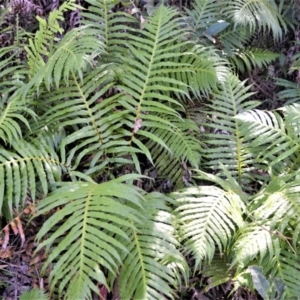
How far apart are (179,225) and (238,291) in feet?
1.48

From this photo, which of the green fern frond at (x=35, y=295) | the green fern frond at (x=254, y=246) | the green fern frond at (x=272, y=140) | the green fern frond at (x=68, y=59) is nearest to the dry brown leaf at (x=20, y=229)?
the green fern frond at (x=35, y=295)

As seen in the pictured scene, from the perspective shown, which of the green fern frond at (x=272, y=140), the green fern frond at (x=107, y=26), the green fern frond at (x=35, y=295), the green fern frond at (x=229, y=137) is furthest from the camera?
the green fern frond at (x=107, y=26)

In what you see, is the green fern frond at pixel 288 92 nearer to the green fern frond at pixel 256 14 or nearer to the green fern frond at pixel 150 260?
the green fern frond at pixel 256 14

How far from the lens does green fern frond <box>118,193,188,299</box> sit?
1.80 meters

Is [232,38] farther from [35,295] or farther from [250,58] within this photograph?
[35,295]

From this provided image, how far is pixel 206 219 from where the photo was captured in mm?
1976

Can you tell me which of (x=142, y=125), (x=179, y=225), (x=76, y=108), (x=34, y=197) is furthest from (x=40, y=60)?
(x=179, y=225)

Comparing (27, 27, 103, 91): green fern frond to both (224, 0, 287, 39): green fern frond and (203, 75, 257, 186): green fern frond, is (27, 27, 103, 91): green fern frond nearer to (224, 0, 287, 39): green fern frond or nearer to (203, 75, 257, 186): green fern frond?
(203, 75, 257, 186): green fern frond

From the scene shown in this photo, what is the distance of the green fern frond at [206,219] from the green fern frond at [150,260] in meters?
0.08

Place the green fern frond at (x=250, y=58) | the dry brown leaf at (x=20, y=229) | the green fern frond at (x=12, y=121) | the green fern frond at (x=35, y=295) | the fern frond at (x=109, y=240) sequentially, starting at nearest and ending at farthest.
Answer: the fern frond at (x=109, y=240) → the green fern frond at (x=35, y=295) → the dry brown leaf at (x=20, y=229) → the green fern frond at (x=12, y=121) → the green fern frond at (x=250, y=58)

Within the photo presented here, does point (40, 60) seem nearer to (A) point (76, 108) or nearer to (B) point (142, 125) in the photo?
(A) point (76, 108)

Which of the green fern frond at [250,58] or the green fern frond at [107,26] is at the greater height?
the green fern frond at [107,26]

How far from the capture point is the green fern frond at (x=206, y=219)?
74.7 inches

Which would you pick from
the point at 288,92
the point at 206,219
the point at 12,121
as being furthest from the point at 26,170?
the point at 288,92
